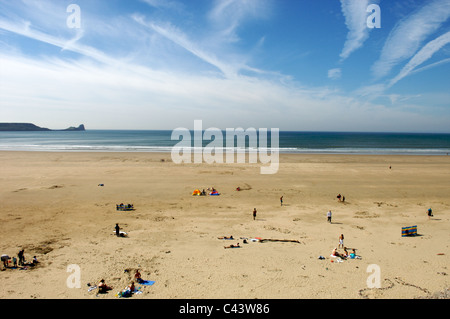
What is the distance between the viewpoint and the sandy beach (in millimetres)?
10711

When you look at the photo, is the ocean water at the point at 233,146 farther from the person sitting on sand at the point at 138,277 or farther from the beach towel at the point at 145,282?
the beach towel at the point at 145,282

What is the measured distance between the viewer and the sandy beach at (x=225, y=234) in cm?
1071

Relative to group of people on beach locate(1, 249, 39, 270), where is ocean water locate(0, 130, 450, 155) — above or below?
above

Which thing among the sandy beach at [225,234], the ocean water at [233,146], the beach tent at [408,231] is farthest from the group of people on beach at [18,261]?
the ocean water at [233,146]

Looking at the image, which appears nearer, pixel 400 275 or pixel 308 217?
pixel 400 275

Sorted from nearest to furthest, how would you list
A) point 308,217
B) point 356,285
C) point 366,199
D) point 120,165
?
point 356,285, point 308,217, point 366,199, point 120,165

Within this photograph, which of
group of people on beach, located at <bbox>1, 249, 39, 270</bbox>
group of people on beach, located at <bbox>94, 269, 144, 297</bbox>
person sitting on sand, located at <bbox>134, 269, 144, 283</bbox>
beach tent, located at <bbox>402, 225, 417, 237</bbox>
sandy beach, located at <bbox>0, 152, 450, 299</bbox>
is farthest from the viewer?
beach tent, located at <bbox>402, 225, 417, 237</bbox>

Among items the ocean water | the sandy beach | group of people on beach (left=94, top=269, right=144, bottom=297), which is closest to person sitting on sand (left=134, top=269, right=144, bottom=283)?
group of people on beach (left=94, top=269, right=144, bottom=297)

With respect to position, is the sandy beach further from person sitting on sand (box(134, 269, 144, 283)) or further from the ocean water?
the ocean water

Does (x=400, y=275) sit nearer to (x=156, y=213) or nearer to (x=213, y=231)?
(x=213, y=231)

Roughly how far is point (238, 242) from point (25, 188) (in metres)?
24.9

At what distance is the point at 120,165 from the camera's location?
1623 inches

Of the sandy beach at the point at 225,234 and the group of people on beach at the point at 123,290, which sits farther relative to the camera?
the sandy beach at the point at 225,234
